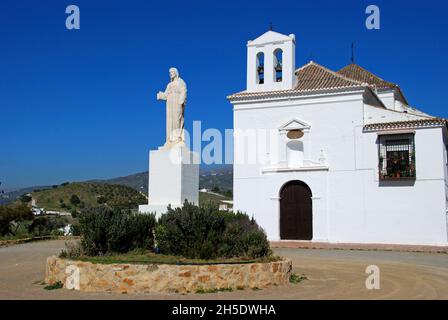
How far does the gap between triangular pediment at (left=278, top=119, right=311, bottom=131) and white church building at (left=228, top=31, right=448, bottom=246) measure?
0.05 m

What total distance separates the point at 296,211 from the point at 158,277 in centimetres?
1520

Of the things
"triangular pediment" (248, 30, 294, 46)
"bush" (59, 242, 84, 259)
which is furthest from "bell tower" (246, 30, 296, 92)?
"bush" (59, 242, 84, 259)

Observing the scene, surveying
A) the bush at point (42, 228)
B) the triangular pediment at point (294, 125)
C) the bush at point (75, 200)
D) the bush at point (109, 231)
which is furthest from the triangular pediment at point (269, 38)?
the bush at point (75, 200)

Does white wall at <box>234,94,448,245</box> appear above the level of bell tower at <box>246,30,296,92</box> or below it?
below

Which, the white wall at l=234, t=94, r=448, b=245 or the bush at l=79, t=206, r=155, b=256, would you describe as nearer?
the bush at l=79, t=206, r=155, b=256

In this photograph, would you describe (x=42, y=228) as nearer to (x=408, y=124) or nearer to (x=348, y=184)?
(x=348, y=184)

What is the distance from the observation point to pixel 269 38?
23.9 meters

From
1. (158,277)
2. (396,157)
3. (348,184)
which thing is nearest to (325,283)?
(158,277)

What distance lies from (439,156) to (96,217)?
15.3 metres

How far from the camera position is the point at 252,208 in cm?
2345

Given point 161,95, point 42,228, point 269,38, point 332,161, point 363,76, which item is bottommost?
point 42,228

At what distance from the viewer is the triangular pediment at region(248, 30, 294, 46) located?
2358 centimetres

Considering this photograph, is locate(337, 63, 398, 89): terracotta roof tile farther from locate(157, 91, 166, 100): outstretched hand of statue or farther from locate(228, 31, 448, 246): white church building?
locate(157, 91, 166, 100): outstretched hand of statue
